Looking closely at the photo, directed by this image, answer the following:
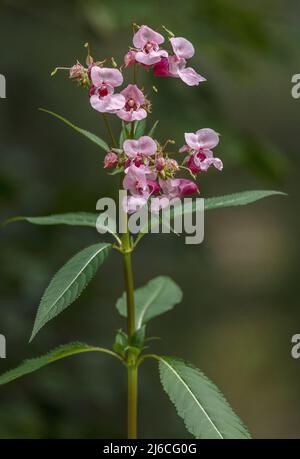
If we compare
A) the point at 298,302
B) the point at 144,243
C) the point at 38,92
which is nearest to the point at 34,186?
the point at 144,243

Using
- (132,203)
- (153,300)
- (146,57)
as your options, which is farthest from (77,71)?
(153,300)

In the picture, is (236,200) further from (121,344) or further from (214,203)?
(121,344)

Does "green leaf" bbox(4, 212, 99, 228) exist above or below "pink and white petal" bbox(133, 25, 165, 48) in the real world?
below

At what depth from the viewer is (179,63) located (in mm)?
1214

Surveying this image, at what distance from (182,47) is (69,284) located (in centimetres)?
38

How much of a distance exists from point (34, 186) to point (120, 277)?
6.42 ft

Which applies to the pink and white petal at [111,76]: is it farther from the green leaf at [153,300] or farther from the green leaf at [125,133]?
the green leaf at [153,300]

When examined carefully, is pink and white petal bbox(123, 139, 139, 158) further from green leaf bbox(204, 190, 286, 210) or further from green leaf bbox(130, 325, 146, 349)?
green leaf bbox(130, 325, 146, 349)

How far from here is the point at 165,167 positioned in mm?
1178

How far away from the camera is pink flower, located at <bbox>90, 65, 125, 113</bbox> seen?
1.14 m

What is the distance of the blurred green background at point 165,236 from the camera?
7.36 feet

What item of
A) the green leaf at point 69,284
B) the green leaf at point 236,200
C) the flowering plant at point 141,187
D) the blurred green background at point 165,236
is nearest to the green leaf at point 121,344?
the flowering plant at point 141,187

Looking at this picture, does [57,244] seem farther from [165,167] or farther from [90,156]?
[90,156]

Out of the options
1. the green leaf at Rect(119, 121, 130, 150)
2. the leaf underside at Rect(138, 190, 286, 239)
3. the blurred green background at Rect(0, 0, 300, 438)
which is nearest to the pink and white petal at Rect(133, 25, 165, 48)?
the green leaf at Rect(119, 121, 130, 150)
